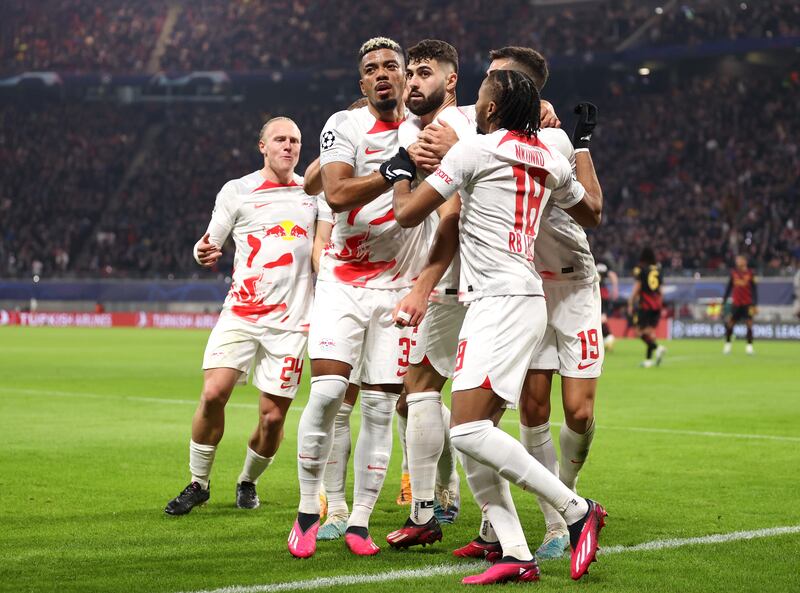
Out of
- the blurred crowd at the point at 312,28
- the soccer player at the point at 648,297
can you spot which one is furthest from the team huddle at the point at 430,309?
the blurred crowd at the point at 312,28

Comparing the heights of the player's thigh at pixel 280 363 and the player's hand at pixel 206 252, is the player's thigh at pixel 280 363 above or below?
below

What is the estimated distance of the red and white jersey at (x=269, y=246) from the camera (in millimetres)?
7359

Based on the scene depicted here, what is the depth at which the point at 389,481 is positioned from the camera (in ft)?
27.4

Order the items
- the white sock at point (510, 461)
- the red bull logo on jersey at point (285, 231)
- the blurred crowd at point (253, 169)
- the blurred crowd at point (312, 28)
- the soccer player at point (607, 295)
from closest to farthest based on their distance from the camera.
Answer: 1. the white sock at point (510, 461)
2. the red bull logo on jersey at point (285, 231)
3. the soccer player at point (607, 295)
4. the blurred crowd at point (253, 169)
5. the blurred crowd at point (312, 28)

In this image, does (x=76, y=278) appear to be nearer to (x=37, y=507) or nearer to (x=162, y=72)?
(x=162, y=72)

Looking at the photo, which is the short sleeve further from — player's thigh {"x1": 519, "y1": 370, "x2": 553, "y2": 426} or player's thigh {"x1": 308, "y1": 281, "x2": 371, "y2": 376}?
player's thigh {"x1": 519, "y1": 370, "x2": 553, "y2": 426}

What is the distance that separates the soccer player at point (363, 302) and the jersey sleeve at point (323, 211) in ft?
4.14

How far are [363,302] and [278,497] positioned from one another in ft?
7.00

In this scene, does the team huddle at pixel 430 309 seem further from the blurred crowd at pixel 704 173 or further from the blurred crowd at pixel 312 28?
the blurred crowd at pixel 312 28

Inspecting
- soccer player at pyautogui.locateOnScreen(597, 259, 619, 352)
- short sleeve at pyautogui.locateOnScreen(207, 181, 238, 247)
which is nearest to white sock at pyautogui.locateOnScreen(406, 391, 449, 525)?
short sleeve at pyautogui.locateOnScreen(207, 181, 238, 247)

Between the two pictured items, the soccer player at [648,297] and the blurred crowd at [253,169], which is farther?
the blurred crowd at [253,169]

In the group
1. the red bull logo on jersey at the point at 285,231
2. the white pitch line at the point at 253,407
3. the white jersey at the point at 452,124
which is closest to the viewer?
the white jersey at the point at 452,124

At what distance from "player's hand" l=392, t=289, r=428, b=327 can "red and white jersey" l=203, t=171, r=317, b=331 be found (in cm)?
213

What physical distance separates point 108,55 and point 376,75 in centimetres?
4976
